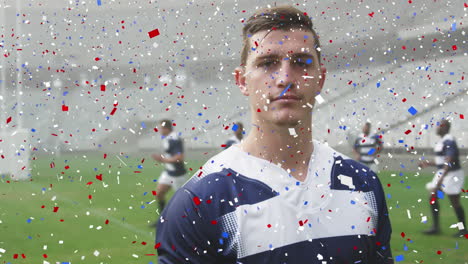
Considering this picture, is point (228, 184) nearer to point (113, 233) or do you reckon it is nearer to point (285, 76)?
point (285, 76)

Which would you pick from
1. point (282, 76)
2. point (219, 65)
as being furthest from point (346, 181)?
point (219, 65)

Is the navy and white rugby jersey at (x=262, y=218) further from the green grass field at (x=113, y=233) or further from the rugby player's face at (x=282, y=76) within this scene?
the green grass field at (x=113, y=233)

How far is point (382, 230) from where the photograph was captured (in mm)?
1038

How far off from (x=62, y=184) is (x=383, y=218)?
27.7 ft

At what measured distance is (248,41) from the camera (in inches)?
37.5

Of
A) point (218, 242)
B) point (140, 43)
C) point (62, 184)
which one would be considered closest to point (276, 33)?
point (218, 242)

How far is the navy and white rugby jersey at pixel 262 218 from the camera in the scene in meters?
0.92

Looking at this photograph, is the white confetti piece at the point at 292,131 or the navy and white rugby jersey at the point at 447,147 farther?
the navy and white rugby jersey at the point at 447,147

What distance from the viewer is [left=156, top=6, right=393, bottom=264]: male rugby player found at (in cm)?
91

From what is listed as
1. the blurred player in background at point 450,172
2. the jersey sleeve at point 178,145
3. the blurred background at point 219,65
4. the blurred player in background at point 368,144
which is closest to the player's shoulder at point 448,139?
the blurred player in background at point 450,172

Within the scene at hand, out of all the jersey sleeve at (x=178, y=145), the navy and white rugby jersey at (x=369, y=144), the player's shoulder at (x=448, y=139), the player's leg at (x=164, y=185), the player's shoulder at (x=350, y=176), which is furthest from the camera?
the player's leg at (x=164, y=185)

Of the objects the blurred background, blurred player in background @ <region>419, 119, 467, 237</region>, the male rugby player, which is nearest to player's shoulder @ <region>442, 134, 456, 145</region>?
blurred player in background @ <region>419, 119, 467, 237</region>

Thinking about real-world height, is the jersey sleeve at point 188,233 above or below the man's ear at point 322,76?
Answer: below

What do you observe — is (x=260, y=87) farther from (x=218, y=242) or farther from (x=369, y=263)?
(x=369, y=263)
